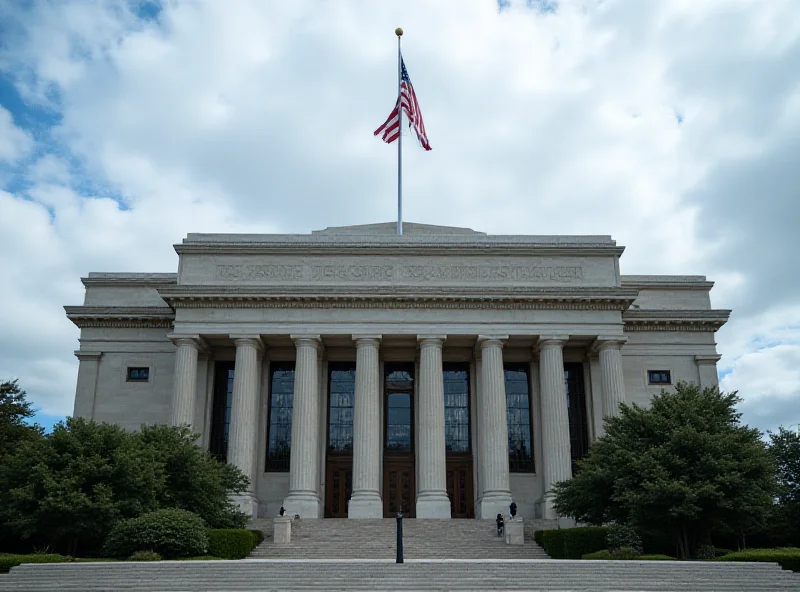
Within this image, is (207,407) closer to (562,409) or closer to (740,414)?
(562,409)

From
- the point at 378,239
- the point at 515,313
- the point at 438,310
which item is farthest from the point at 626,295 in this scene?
the point at 378,239

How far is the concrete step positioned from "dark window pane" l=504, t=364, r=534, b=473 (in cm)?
2265

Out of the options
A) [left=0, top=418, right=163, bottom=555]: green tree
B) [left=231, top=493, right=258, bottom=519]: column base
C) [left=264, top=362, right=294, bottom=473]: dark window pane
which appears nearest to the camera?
[left=0, top=418, right=163, bottom=555]: green tree

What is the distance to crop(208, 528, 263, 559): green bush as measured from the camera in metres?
33.4

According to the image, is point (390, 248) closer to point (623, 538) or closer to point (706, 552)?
point (623, 538)

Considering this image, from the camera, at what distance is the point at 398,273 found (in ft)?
161

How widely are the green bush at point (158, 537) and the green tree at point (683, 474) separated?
16536 millimetres

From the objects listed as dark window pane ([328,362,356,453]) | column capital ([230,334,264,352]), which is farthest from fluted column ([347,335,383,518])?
column capital ([230,334,264,352])

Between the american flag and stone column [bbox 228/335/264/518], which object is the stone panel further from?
the american flag

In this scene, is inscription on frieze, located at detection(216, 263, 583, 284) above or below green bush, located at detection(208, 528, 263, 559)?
above

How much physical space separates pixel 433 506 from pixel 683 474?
50.0ft

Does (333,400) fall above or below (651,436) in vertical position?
above

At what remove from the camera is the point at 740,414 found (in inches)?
1441

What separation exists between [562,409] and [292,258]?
17573 millimetres
